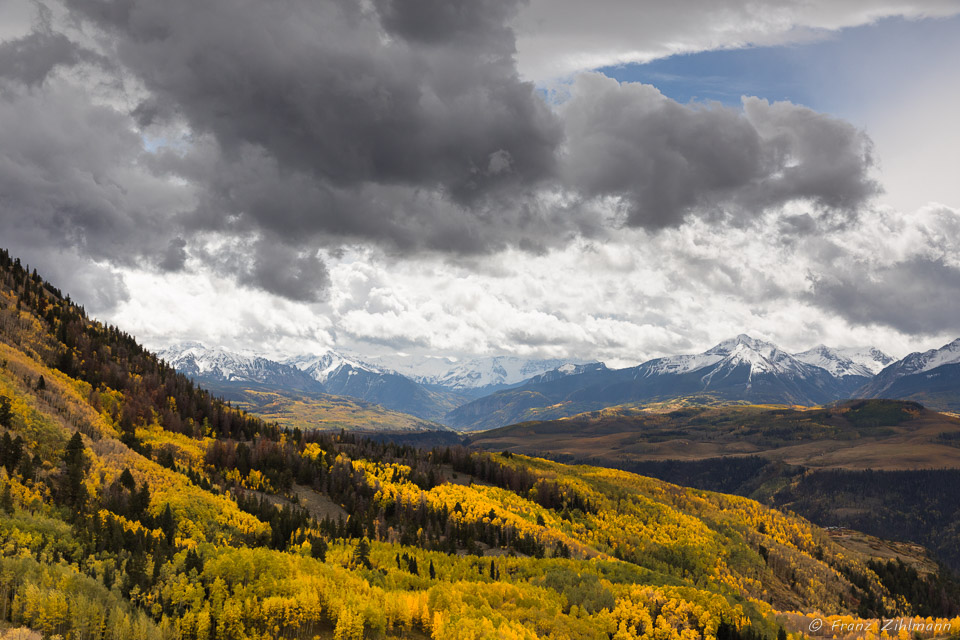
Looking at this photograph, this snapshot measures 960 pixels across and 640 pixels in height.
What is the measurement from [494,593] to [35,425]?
93.4 m

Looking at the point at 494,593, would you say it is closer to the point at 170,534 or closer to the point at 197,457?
the point at 170,534

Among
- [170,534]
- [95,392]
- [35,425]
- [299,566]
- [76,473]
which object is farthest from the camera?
[95,392]

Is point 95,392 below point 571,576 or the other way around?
the other way around

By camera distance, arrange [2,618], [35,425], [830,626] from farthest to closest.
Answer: [830,626] → [35,425] → [2,618]

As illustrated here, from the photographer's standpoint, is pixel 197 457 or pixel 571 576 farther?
pixel 197 457

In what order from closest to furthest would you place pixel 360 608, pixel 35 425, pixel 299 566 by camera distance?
1. pixel 360 608
2. pixel 299 566
3. pixel 35 425

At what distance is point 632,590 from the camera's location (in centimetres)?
8819

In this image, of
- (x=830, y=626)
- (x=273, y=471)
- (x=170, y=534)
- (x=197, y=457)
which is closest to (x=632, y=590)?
(x=830, y=626)

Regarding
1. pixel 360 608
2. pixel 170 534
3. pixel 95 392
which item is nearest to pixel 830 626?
pixel 360 608

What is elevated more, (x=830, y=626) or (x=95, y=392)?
(x=95, y=392)

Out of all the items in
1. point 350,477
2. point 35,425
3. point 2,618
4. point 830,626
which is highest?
point 35,425

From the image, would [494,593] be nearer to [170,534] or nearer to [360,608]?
[360,608]

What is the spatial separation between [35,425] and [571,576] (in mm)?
103090

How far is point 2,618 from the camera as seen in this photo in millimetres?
46031
